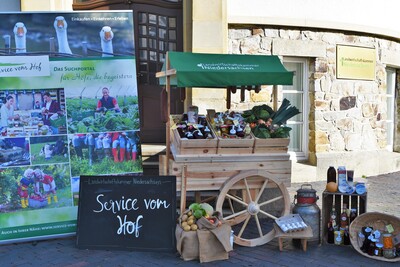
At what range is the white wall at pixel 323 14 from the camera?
7.73 metres

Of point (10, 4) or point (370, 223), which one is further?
point (10, 4)

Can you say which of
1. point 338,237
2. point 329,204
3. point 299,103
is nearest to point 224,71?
point 329,204

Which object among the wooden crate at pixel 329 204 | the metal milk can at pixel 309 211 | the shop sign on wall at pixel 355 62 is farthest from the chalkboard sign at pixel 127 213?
the shop sign on wall at pixel 355 62

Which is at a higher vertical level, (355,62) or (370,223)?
(355,62)

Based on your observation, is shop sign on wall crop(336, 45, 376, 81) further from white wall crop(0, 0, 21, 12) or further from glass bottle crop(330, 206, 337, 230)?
white wall crop(0, 0, 21, 12)

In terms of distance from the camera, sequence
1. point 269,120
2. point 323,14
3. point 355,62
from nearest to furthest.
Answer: point 269,120 < point 323,14 < point 355,62

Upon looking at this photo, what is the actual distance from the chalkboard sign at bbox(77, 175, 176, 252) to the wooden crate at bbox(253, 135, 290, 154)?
3.23ft

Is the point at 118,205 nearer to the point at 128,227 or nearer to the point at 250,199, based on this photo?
the point at 128,227

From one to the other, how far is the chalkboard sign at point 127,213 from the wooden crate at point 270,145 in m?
0.98

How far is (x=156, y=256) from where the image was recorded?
4574 millimetres

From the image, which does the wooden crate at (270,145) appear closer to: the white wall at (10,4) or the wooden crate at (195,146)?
the wooden crate at (195,146)

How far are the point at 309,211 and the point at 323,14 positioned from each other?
4630 mm

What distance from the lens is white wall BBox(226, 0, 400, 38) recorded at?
7734mm

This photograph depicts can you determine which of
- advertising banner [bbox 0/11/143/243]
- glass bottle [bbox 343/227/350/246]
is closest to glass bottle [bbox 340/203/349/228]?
glass bottle [bbox 343/227/350/246]
